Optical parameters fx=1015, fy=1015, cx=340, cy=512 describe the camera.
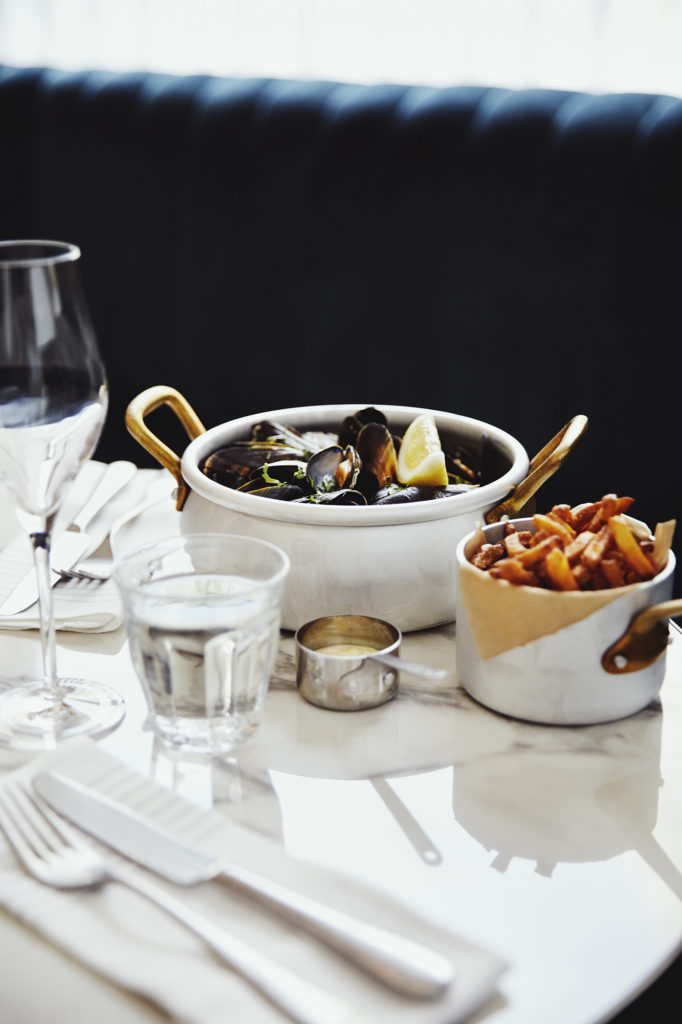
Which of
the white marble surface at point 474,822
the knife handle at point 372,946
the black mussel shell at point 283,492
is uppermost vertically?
the black mussel shell at point 283,492

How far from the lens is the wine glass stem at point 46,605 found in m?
0.81

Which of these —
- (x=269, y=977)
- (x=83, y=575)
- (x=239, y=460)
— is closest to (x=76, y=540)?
(x=83, y=575)

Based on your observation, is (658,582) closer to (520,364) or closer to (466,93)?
(520,364)

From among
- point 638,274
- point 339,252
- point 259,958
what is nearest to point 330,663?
point 259,958

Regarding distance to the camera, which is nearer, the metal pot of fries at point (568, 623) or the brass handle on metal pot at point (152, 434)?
the metal pot of fries at point (568, 623)

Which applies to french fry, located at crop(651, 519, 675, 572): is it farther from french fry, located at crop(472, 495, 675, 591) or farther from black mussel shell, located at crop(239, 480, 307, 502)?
black mussel shell, located at crop(239, 480, 307, 502)

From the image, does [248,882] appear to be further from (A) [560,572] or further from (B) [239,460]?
(B) [239,460]

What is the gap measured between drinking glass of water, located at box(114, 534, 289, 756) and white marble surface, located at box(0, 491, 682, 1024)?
1.2 inches

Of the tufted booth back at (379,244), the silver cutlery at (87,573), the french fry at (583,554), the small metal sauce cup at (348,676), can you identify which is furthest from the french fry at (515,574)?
the tufted booth back at (379,244)

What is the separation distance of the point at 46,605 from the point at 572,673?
16.6 inches

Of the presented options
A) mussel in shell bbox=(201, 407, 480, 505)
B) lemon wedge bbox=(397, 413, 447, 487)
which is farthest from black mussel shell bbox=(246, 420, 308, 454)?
lemon wedge bbox=(397, 413, 447, 487)

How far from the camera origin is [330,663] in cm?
83

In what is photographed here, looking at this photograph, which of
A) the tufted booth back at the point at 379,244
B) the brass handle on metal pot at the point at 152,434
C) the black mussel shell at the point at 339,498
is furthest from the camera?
the tufted booth back at the point at 379,244

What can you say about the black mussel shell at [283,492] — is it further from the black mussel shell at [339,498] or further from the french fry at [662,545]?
the french fry at [662,545]
